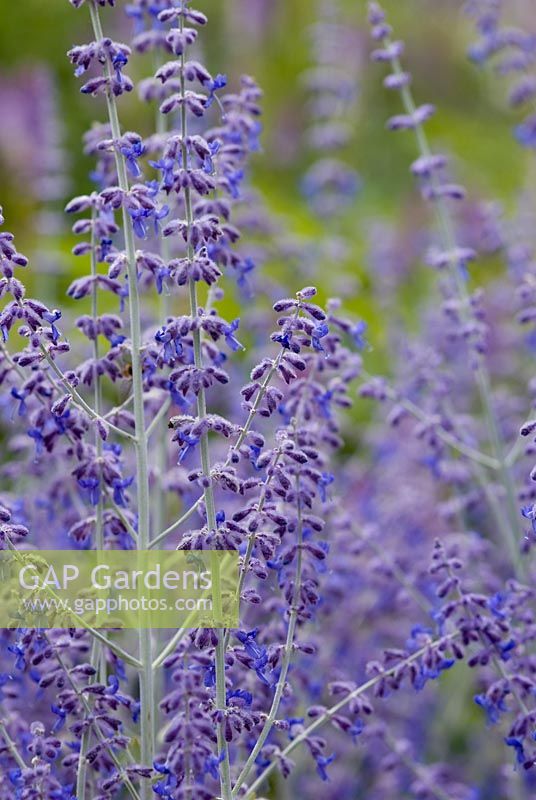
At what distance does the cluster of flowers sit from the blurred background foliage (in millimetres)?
3286

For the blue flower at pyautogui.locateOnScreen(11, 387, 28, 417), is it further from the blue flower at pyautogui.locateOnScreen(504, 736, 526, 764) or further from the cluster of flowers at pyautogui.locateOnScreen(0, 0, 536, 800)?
the blue flower at pyautogui.locateOnScreen(504, 736, 526, 764)

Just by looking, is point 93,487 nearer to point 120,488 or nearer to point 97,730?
point 120,488

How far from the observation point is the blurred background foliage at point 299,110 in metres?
7.86

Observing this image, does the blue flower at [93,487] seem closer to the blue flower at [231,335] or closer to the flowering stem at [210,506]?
the flowering stem at [210,506]

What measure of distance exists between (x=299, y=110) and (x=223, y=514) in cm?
866

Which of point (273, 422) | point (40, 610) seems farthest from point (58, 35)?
point (40, 610)

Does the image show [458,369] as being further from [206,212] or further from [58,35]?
[58,35]

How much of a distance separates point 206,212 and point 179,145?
547mm

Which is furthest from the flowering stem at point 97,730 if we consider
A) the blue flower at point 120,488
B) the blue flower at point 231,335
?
the blue flower at point 231,335

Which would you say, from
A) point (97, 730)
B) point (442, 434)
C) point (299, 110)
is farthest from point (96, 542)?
point (299, 110)

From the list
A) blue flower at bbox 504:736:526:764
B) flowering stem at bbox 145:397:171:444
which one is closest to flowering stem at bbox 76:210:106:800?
flowering stem at bbox 145:397:171:444

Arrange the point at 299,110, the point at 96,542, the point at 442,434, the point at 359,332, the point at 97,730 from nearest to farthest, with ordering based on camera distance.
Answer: the point at 97,730, the point at 96,542, the point at 359,332, the point at 442,434, the point at 299,110

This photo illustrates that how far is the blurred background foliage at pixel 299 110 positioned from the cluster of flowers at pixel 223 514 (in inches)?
129

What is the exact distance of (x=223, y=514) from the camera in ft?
7.51
